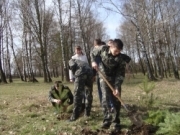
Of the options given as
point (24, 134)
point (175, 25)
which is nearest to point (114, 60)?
point (24, 134)

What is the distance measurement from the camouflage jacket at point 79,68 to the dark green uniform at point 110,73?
1.04m

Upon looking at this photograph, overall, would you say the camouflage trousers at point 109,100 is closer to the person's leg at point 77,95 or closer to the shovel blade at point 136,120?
the shovel blade at point 136,120

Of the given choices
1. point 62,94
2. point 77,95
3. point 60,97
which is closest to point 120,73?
point 77,95

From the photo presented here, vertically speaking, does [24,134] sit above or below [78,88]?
below

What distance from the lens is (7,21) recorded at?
35.3m

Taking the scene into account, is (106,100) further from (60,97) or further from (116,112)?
(60,97)

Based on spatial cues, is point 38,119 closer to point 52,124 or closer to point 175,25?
point 52,124

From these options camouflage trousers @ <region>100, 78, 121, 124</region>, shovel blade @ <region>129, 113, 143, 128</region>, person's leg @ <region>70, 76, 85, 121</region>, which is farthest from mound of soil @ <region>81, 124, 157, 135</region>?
person's leg @ <region>70, 76, 85, 121</region>

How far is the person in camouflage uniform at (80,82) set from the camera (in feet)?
24.1

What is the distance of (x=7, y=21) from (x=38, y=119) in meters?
29.4

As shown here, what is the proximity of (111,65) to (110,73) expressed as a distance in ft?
0.72

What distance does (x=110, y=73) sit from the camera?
6.38m

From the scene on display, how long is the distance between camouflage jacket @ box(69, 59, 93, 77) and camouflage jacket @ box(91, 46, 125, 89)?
3.17ft

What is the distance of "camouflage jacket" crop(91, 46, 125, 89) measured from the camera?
6.16 meters
